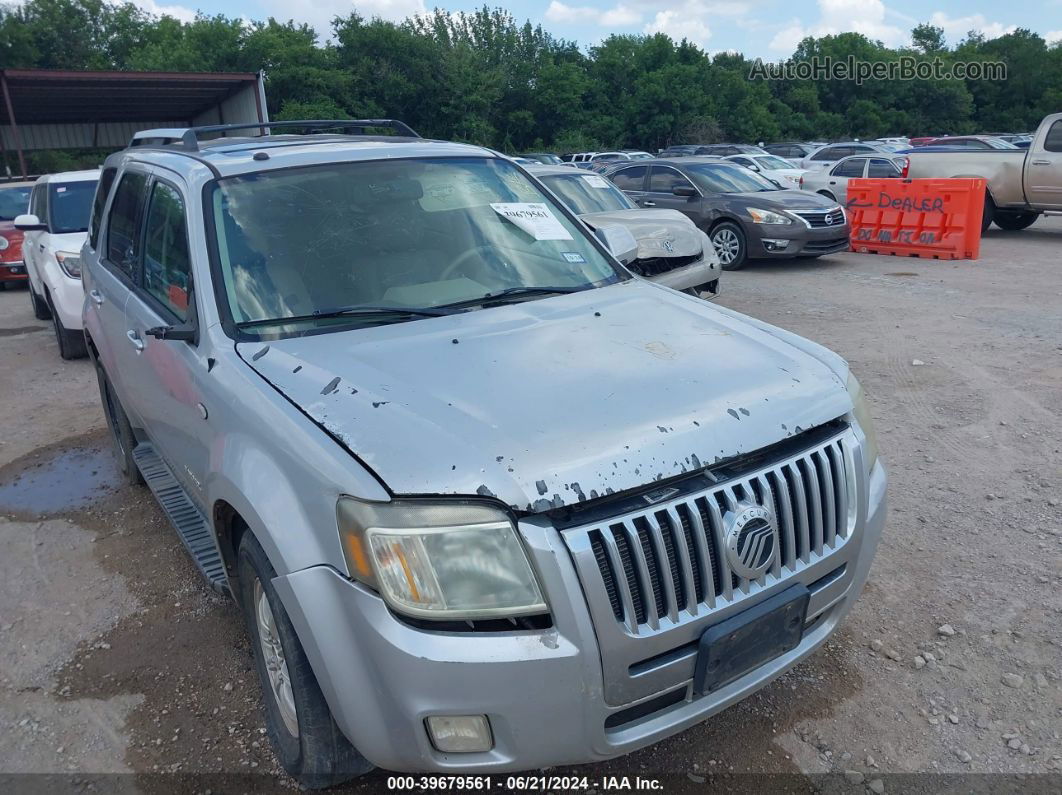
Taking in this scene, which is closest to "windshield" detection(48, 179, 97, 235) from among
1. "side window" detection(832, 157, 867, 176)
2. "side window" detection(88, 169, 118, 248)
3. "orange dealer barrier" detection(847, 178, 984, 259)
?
"side window" detection(88, 169, 118, 248)

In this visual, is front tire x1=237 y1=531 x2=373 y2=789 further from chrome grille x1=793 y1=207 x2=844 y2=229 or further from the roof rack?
chrome grille x1=793 y1=207 x2=844 y2=229

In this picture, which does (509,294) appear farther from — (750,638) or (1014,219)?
(1014,219)

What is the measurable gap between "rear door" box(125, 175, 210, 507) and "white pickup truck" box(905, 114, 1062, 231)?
14.6 meters

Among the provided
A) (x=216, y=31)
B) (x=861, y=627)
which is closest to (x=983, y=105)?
(x=216, y=31)

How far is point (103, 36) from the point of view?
2216 inches

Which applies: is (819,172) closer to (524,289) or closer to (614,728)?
(524,289)

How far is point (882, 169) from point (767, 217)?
747 centimetres

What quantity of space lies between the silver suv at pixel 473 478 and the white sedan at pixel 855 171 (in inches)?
587

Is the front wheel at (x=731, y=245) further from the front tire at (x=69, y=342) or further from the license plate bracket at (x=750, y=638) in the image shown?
the license plate bracket at (x=750, y=638)

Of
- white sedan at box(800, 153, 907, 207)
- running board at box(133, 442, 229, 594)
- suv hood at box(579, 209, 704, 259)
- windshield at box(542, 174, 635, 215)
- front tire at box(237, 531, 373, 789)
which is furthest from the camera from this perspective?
white sedan at box(800, 153, 907, 207)

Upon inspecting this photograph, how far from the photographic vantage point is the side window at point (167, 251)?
3080 mm

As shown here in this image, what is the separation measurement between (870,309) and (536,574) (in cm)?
810

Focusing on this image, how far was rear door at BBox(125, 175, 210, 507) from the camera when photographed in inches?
112

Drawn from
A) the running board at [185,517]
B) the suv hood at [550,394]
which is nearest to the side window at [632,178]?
the running board at [185,517]
